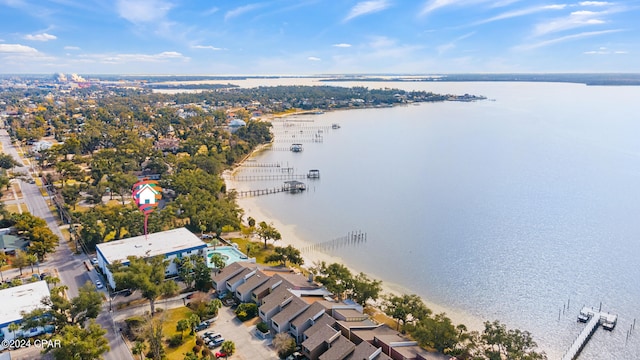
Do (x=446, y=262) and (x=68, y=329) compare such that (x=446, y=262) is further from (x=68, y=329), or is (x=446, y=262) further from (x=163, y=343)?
(x=68, y=329)

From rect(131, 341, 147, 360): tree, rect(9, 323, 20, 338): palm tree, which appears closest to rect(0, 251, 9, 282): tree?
rect(9, 323, 20, 338): palm tree

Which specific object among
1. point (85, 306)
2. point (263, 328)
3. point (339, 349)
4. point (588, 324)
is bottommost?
point (588, 324)

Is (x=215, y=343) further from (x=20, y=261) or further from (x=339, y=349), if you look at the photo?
(x=20, y=261)

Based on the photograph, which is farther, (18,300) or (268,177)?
(268,177)

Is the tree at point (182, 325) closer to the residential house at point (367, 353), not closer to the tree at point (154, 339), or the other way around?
the tree at point (154, 339)

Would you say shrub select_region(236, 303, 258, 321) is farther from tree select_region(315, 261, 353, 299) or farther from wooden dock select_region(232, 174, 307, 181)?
wooden dock select_region(232, 174, 307, 181)

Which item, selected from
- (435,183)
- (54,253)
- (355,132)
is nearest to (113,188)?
(54,253)

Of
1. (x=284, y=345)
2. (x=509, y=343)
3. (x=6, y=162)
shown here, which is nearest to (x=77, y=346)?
(x=284, y=345)
